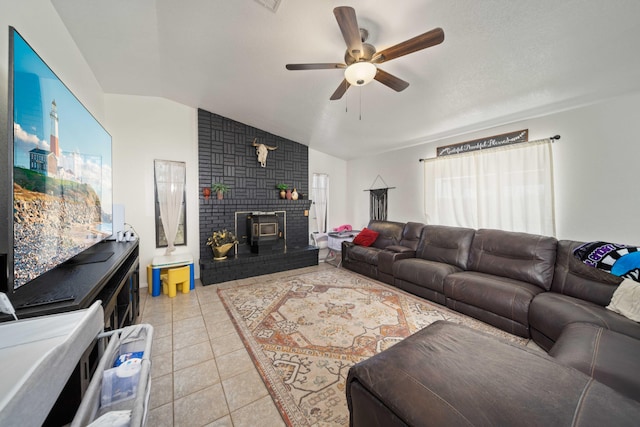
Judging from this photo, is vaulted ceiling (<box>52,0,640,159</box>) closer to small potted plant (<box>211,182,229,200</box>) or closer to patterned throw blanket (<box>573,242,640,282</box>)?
small potted plant (<box>211,182,229,200</box>)

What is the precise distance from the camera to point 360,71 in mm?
1833

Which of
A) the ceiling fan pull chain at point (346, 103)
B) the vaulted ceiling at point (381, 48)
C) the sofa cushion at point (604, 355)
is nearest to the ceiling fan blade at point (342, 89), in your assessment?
the vaulted ceiling at point (381, 48)

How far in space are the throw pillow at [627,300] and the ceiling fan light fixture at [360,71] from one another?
2.65m

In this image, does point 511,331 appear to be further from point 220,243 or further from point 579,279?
point 220,243

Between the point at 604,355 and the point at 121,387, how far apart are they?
2.47 metres

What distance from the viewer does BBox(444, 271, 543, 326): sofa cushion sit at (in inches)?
87.0

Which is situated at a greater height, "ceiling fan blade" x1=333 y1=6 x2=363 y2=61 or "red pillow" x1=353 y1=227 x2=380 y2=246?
"ceiling fan blade" x1=333 y1=6 x2=363 y2=61

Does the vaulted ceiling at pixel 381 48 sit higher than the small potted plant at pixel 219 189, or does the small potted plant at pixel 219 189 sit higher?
the vaulted ceiling at pixel 381 48

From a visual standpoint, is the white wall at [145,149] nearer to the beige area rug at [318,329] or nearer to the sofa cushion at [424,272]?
the beige area rug at [318,329]

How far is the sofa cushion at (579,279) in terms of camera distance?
202cm

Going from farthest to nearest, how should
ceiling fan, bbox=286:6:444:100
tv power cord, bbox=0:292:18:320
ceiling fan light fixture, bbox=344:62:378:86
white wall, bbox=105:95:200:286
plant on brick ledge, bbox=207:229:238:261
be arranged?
1. plant on brick ledge, bbox=207:229:238:261
2. white wall, bbox=105:95:200:286
3. ceiling fan light fixture, bbox=344:62:378:86
4. ceiling fan, bbox=286:6:444:100
5. tv power cord, bbox=0:292:18:320

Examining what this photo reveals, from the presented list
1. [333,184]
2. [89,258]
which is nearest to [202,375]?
[89,258]

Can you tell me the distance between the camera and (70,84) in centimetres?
207

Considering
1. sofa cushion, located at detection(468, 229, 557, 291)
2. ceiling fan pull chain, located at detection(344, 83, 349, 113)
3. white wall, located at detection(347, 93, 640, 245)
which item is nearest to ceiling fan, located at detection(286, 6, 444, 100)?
ceiling fan pull chain, located at detection(344, 83, 349, 113)
